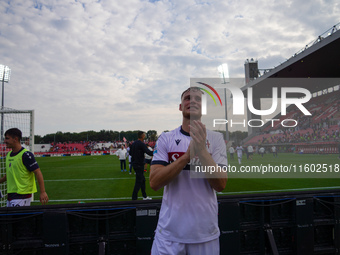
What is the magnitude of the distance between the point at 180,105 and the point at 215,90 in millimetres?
1712

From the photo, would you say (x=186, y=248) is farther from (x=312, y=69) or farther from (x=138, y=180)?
(x=312, y=69)

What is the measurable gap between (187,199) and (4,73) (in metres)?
36.0

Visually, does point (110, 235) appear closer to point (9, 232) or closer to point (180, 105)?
point (9, 232)

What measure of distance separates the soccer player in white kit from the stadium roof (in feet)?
84.9

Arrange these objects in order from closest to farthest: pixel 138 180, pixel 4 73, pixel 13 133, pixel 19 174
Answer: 1. pixel 19 174
2. pixel 13 133
3. pixel 138 180
4. pixel 4 73

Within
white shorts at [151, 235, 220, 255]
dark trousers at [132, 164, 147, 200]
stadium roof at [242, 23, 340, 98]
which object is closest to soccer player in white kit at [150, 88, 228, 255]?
white shorts at [151, 235, 220, 255]

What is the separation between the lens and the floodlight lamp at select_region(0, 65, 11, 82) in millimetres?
27891

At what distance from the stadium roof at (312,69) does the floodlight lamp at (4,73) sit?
121ft

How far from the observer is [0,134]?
7.88 metres

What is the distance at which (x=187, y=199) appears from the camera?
71.4 inches

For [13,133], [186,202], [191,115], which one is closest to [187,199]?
[186,202]

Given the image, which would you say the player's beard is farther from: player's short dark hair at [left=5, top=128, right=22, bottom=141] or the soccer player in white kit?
player's short dark hair at [left=5, top=128, right=22, bottom=141]

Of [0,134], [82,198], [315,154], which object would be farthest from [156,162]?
[315,154]

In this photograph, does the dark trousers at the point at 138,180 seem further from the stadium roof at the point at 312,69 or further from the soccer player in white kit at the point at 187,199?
the stadium roof at the point at 312,69
